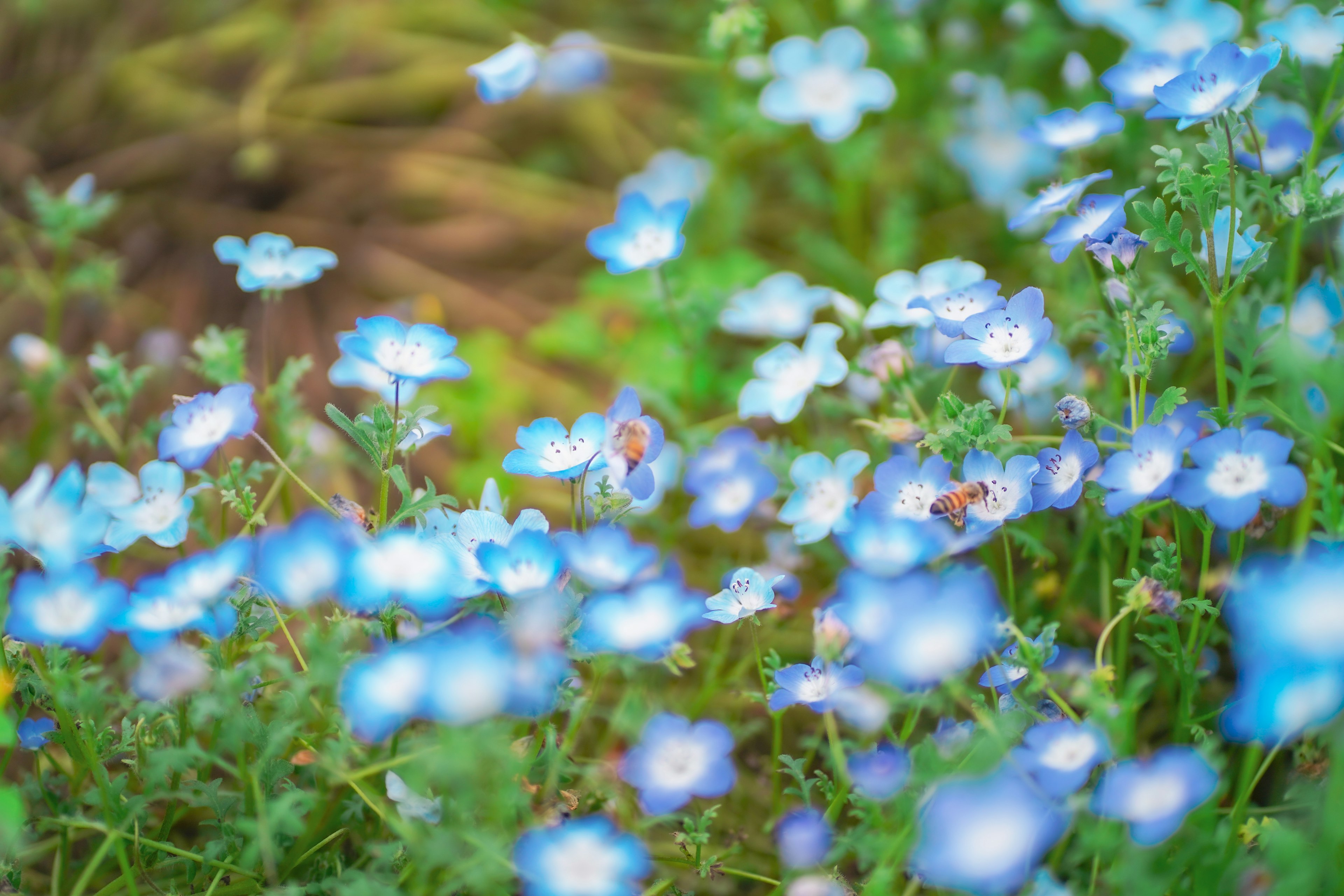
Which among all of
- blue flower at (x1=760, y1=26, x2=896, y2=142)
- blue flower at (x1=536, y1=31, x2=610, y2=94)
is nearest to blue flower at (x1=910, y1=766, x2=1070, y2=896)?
blue flower at (x1=760, y1=26, x2=896, y2=142)

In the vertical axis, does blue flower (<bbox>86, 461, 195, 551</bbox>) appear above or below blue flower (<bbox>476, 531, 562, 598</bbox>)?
below

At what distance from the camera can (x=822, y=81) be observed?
7.62 feet

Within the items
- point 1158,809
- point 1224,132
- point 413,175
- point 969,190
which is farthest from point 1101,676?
point 413,175

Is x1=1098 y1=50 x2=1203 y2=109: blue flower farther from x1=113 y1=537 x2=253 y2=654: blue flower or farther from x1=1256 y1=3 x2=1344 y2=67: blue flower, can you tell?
x1=113 y1=537 x2=253 y2=654: blue flower

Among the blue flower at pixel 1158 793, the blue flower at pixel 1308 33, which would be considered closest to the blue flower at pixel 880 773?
the blue flower at pixel 1158 793

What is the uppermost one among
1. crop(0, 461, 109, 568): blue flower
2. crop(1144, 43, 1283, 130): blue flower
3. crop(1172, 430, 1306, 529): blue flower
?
crop(1144, 43, 1283, 130): blue flower

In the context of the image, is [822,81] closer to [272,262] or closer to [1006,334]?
[1006,334]

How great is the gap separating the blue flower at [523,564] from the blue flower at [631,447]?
15cm

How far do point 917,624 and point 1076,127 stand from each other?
1.12 metres

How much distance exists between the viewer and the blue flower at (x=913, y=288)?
168 cm

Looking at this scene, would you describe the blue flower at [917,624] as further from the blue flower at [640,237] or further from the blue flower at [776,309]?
the blue flower at [776,309]

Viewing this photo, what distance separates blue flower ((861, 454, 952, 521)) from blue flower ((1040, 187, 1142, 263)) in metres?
0.35

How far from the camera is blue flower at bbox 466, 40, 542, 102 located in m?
1.92

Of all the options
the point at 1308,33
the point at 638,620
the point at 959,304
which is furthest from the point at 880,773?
the point at 1308,33
